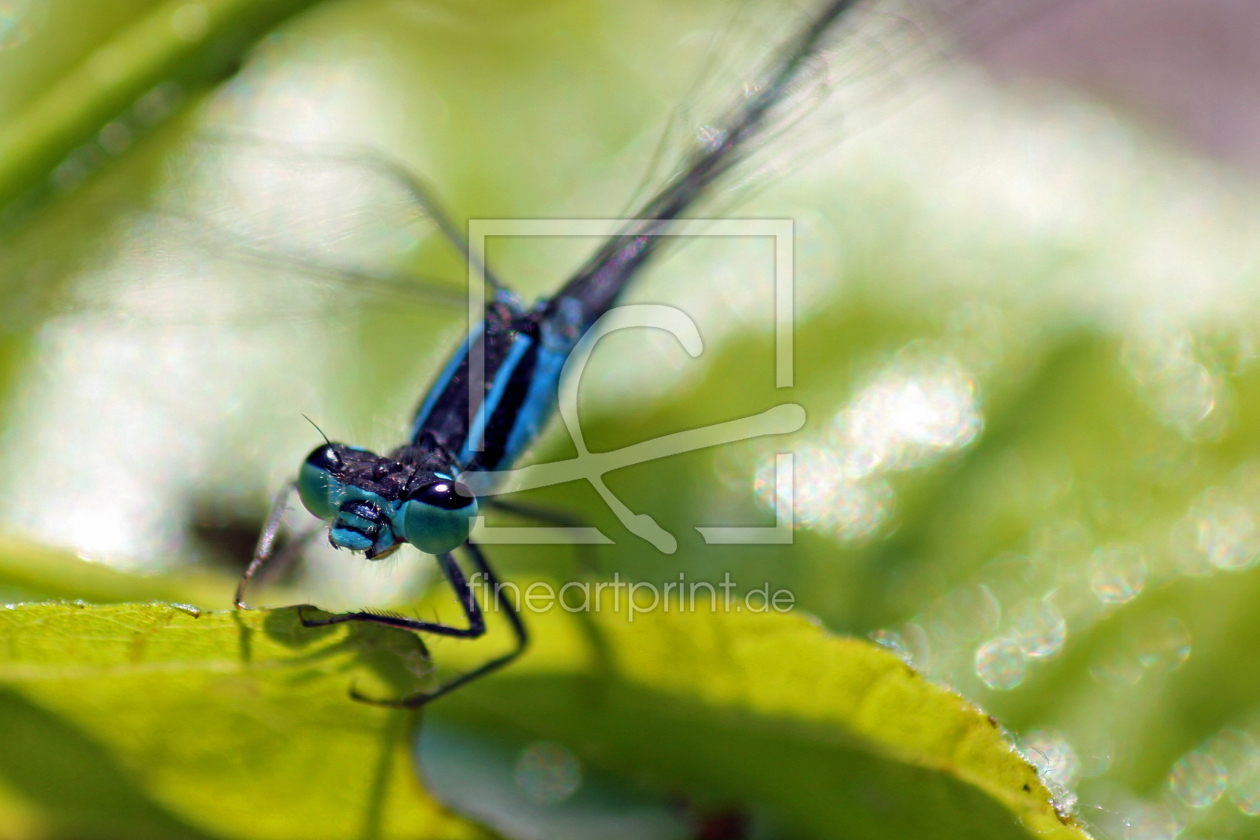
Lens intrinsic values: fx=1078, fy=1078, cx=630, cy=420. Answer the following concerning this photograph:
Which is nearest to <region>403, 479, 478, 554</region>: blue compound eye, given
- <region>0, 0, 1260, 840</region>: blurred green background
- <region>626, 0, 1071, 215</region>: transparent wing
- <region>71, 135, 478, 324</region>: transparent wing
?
<region>0, 0, 1260, 840</region>: blurred green background

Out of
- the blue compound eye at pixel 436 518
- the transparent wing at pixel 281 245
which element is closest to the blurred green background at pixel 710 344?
the transparent wing at pixel 281 245

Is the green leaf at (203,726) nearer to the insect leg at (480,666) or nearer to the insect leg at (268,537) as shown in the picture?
the insect leg at (480,666)

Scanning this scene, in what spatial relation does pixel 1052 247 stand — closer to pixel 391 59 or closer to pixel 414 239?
pixel 414 239

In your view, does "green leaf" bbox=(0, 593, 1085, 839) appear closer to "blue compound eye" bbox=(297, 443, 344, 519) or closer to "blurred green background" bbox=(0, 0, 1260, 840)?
"blurred green background" bbox=(0, 0, 1260, 840)

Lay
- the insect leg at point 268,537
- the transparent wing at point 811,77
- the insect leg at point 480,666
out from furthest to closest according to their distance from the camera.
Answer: the transparent wing at point 811,77 < the insect leg at point 268,537 < the insect leg at point 480,666

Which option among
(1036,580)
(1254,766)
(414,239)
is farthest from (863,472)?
(414,239)
